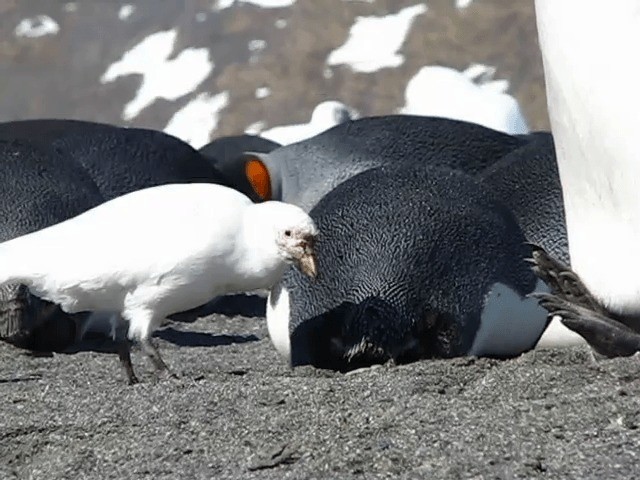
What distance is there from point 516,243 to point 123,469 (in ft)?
7.25

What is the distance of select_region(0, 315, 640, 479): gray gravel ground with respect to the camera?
9.46 feet

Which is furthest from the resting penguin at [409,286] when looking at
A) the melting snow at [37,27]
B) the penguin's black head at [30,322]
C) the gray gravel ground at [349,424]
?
the melting snow at [37,27]

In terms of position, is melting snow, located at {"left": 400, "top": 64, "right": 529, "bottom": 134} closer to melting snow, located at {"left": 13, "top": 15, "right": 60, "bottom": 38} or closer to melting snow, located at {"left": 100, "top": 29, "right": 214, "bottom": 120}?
melting snow, located at {"left": 100, "top": 29, "right": 214, "bottom": 120}

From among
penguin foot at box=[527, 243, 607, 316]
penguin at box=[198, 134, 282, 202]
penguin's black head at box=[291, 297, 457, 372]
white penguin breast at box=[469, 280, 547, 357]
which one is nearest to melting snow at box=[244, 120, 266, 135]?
penguin at box=[198, 134, 282, 202]

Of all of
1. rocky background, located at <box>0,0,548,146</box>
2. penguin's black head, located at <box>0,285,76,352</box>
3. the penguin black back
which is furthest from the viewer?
rocky background, located at <box>0,0,548,146</box>

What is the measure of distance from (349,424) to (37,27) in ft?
107

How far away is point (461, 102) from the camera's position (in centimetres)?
1180

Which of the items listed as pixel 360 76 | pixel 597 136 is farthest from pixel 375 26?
pixel 597 136

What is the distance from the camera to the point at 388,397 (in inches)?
139

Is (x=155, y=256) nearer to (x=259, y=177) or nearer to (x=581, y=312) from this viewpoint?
(x=581, y=312)

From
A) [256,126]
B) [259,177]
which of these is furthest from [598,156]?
[256,126]

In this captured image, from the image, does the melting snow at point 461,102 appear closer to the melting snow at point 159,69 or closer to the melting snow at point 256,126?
the melting snow at point 256,126

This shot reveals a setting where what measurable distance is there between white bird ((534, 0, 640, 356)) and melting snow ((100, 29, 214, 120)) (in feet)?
86.7

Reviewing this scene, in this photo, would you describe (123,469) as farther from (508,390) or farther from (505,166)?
(505,166)
